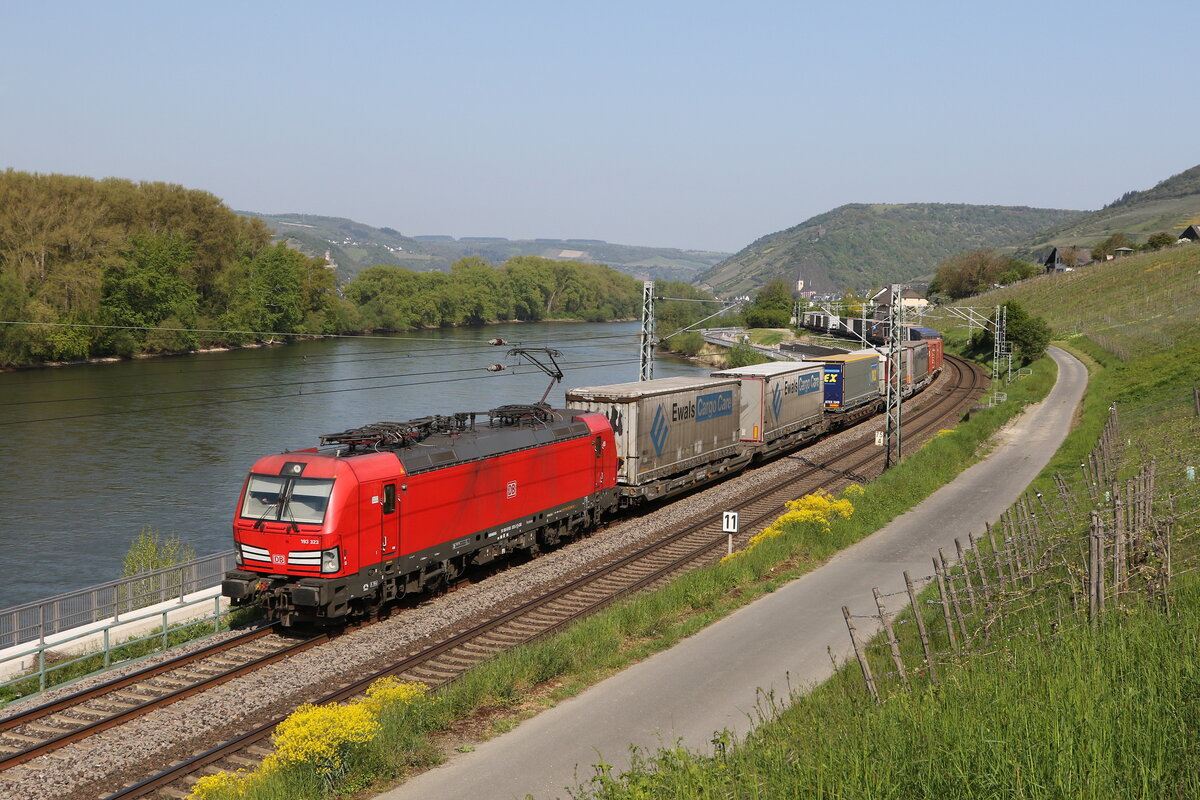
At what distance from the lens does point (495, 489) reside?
77.4ft

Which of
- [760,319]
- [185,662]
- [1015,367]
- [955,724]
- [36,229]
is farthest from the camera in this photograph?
[760,319]

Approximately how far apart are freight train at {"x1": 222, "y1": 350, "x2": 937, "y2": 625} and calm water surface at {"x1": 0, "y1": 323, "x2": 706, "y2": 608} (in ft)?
47.3

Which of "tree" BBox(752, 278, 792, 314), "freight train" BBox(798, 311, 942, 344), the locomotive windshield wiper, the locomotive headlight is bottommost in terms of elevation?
Answer: the locomotive headlight

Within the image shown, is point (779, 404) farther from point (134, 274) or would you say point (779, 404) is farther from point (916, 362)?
point (134, 274)

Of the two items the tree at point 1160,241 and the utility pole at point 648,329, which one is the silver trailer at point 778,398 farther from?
the tree at point 1160,241

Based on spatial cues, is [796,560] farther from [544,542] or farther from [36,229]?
[36,229]

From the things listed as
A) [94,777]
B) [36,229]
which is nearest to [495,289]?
[36,229]

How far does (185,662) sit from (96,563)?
1732 centimetres

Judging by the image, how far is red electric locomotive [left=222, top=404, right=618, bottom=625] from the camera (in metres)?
19.0

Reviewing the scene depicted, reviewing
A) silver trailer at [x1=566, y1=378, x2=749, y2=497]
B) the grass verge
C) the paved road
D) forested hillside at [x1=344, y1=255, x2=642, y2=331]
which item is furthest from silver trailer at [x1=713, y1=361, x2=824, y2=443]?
forested hillside at [x1=344, y1=255, x2=642, y2=331]

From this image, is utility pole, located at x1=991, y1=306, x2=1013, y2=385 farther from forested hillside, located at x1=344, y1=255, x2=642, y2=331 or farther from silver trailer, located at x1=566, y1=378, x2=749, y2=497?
forested hillside, located at x1=344, y1=255, x2=642, y2=331

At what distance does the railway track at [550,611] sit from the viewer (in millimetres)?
13961

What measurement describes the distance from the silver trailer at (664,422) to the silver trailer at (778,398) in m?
1.81

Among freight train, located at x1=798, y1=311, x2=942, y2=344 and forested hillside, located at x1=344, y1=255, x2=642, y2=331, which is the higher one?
forested hillside, located at x1=344, y1=255, x2=642, y2=331
